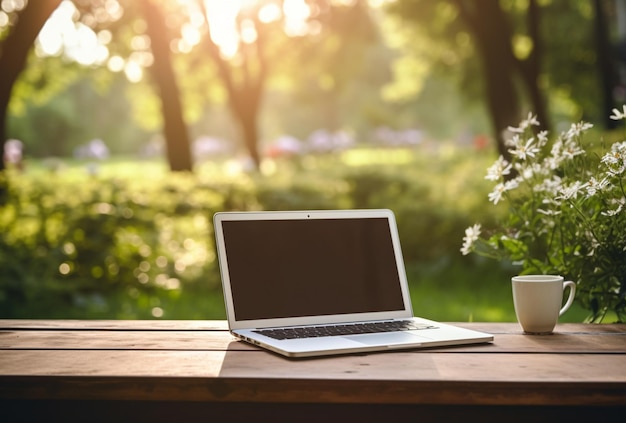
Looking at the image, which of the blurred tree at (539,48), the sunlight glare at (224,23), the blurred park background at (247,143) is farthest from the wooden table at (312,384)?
the sunlight glare at (224,23)

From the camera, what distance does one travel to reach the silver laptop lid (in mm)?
2531

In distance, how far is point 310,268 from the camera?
2625 millimetres

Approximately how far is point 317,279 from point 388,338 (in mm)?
387

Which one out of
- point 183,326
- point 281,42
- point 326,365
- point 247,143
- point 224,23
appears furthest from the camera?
point 281,42

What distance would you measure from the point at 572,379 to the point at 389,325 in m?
A: 0.73

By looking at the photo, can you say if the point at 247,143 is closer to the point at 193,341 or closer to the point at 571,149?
the point at 571,149

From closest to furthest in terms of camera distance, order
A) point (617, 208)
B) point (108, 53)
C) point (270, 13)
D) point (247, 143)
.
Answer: point (617, 208)
point (108, 53)
point (247, 143)
point (270, 13)

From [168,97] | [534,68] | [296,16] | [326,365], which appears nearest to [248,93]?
[296,16]

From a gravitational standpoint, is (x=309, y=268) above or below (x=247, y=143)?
below

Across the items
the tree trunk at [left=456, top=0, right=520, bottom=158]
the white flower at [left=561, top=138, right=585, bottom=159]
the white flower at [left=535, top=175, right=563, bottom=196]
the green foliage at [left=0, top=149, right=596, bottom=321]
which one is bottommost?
the green foliage at [left=0, top=149, right=596, bottom=321]

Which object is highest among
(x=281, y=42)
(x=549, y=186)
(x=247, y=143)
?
(x=281, y=42)

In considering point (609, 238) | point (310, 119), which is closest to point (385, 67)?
point (310, 119)

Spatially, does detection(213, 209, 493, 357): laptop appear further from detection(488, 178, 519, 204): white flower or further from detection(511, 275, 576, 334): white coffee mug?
detection(488, 178, 519, 204): white flower

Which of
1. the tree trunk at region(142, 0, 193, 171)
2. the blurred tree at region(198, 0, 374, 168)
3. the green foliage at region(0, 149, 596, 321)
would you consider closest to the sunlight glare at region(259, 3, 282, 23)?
the blurred tree at region(198, 0, 374, 168)
